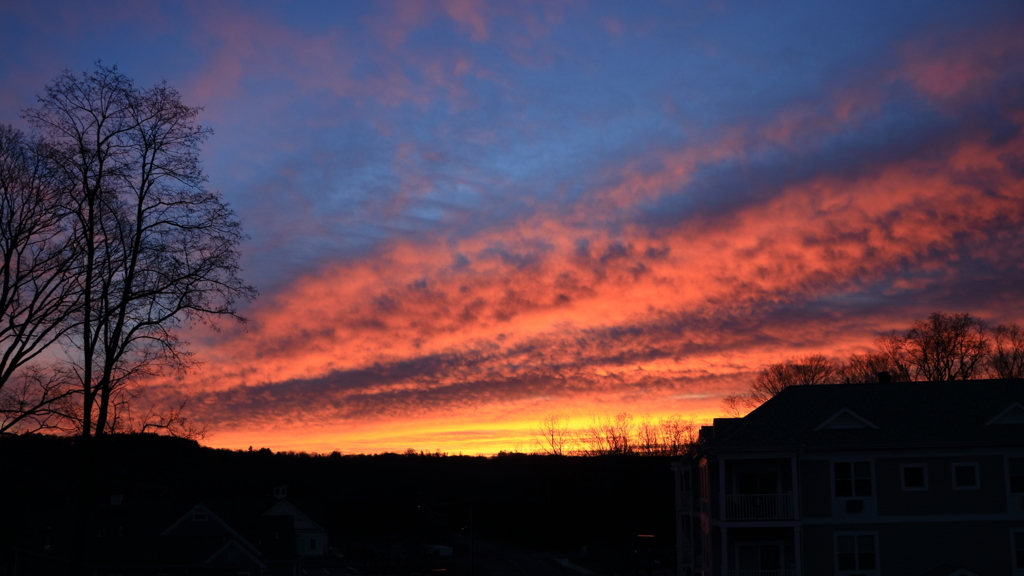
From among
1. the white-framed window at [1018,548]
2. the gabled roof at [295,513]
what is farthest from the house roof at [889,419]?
the gabled roof at [295,513]

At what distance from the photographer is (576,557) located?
273 ft

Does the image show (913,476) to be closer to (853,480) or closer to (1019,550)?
(853,480)

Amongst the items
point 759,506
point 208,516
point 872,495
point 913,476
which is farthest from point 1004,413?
point 208,516

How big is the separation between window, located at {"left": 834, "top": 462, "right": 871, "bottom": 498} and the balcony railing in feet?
7.46

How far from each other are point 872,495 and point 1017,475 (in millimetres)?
5265

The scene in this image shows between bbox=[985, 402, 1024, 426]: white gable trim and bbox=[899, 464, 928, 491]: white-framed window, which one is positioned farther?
bbox=[985, 402, 1024, 426]: white gable trim

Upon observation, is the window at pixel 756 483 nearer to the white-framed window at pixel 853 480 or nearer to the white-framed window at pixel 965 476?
the white-framed window at pixel 853 480

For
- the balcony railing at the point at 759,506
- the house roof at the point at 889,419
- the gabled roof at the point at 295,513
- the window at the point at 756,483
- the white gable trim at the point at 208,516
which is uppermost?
the house roof at the point at 889,419

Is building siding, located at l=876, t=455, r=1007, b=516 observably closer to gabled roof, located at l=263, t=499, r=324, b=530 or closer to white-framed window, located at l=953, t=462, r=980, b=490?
white-framed window, located at l=953, t=462, r=980, b=490

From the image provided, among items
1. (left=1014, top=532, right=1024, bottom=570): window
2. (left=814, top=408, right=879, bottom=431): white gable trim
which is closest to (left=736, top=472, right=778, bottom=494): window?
(left=814, top=408, right=879, bottom=431): white gable trim

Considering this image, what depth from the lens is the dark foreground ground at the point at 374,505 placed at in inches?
740

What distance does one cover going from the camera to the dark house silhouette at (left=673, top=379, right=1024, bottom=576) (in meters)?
29.1

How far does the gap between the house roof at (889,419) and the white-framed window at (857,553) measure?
10.9 ft

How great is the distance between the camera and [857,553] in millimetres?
29516
